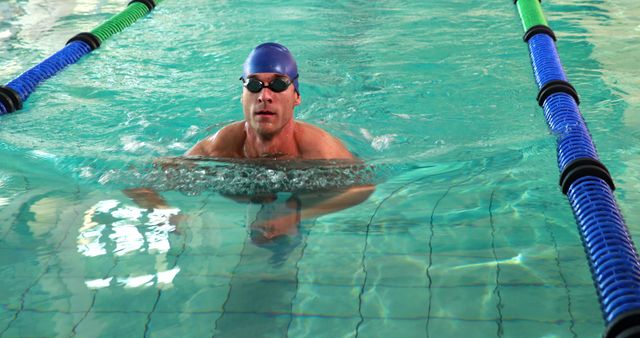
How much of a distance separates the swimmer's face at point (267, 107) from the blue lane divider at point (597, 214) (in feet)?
4.13

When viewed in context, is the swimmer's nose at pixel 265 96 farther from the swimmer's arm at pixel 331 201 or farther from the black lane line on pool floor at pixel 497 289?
the black lane line on pool floor at pixel 497 289

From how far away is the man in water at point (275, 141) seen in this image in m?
3.26

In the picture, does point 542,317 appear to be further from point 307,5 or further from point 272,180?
point 307,5

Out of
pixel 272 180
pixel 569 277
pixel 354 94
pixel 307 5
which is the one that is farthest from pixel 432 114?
pixel 307 5

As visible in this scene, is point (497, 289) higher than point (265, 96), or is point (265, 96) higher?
point (265, 96)

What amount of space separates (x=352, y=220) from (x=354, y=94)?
1.99 meters

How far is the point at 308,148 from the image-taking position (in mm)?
3604

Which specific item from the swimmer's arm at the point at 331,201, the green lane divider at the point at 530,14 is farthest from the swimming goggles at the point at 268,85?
the green lane divider at the point at 530,14

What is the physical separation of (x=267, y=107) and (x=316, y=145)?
0.32 m

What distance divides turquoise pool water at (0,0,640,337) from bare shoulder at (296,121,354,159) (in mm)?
266

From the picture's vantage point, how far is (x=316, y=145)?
3598mm

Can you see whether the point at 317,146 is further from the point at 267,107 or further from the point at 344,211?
the point at 344,211

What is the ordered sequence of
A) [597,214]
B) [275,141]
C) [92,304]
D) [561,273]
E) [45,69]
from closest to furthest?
[92,304], [561,273], [597,214], [275,141], [45,69]

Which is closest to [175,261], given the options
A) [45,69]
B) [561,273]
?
[561,273]
